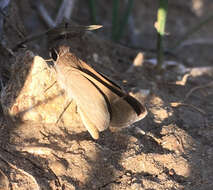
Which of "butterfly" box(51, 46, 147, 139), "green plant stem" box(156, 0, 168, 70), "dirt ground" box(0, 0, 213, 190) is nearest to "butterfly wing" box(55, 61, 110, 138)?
"butterfly" box(51, 46, 147, 139)

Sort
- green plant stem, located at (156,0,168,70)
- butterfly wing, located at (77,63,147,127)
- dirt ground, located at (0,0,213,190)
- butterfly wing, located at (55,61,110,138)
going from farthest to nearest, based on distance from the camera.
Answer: green plant stem, located at (156,0,168,70) → butterfly wing, located at (55,61,110,138) → butterfly wing, located at (77,63,147,127) → dirt ground, located at (0,0,213,190)

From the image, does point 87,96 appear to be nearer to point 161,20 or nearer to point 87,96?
point 87,96

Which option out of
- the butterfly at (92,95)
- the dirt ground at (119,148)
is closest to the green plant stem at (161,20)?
the dirt ground at (119,148)

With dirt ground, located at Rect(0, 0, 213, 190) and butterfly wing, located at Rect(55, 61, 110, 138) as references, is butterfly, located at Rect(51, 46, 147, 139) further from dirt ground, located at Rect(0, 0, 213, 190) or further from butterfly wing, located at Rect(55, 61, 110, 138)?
dirt ground, located at Rect(0, 0, 213, 190)

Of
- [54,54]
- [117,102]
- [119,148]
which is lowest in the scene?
[119,148]

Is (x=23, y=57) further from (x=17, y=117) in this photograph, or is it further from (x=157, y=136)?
(x=157, y=136)

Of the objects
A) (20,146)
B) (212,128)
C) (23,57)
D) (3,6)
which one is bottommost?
(212,128)

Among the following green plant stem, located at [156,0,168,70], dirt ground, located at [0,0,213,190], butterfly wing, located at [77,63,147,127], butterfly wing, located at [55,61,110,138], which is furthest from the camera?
green plant stem, located at [156,0,168,70]

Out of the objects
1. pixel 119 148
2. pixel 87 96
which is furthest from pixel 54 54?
pixel 119 148

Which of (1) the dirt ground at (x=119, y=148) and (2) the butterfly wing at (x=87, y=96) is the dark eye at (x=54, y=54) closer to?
(2) the butterfly wing at (x=87, y=96)

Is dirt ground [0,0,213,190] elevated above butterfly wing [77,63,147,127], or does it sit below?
below

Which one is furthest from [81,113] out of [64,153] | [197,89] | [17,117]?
[197,89]
